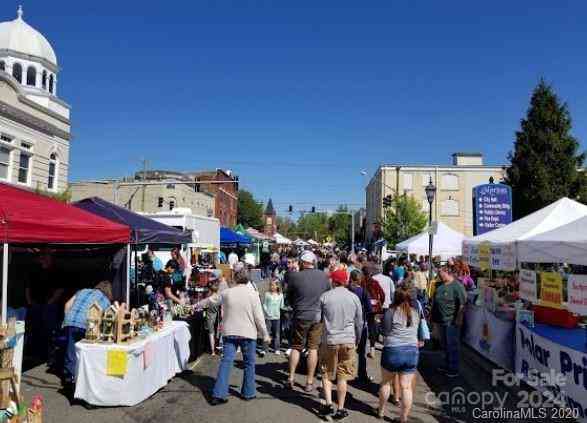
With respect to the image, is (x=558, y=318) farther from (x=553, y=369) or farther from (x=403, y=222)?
(x=403, y=222)

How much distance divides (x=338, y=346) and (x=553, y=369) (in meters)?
3.10

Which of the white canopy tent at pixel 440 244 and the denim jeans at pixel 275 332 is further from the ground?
the white canopy tent at pixel 440 244

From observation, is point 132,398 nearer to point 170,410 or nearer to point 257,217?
point 170,410

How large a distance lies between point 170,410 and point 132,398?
51 centimetres

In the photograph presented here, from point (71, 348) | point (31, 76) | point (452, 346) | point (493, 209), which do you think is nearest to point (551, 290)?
point (452, 346)

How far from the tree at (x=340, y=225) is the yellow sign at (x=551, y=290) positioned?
8437 cm

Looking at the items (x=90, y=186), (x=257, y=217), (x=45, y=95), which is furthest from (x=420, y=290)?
(x=257, y=217)

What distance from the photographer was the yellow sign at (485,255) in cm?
1103

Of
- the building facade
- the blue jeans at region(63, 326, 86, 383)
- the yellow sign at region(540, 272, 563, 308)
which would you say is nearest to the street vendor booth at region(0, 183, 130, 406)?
the blue jeans at region(63, 326, 86, 383)

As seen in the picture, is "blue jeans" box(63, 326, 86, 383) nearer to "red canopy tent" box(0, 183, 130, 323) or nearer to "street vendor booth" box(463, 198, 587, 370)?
"red canopy tent" box(0, 183, 130, 323)

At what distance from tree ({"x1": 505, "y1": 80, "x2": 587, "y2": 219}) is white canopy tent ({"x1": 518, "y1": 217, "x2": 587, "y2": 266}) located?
24.6 meters

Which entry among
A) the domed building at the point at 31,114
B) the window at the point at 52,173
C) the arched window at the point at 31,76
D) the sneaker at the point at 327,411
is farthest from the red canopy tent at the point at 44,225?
the arched window at the point at 31,76

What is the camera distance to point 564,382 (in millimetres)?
6168

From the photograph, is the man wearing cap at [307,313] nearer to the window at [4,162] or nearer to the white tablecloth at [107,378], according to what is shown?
the white tablecloth at [107,378]
